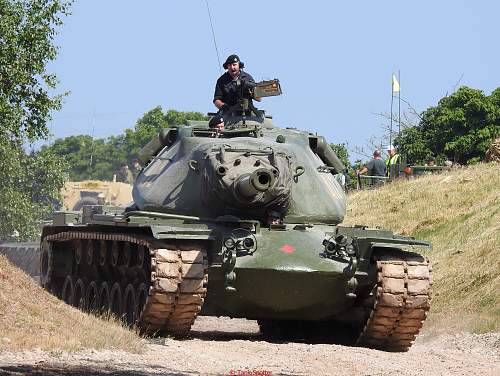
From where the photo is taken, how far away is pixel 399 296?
54.5 ft

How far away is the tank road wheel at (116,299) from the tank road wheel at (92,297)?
0.45m

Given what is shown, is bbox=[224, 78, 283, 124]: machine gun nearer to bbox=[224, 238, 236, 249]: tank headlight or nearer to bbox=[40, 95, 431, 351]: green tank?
→ bbox=[40, 95, 431, 351]: green tank

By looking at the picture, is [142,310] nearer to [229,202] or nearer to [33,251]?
[229,202]

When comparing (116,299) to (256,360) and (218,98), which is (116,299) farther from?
(256,360)

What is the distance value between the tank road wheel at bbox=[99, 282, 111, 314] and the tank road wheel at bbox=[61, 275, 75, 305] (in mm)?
1396

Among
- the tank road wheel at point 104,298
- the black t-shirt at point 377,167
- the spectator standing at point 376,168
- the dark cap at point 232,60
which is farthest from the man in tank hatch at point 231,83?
the black t-shirt at point 377,167

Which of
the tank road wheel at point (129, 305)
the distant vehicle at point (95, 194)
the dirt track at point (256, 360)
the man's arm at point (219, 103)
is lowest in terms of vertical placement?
the dirt track at point (256, 360)

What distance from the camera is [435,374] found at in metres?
14.2

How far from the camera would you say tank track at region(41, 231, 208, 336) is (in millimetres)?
16000

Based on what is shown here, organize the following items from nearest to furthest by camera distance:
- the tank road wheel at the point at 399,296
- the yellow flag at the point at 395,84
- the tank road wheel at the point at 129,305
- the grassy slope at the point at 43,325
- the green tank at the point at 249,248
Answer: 1. the grassy slope at the point at 43,325
2. the green tank at the point at 249,248
3. the tank road wheel at the point at 399,296
4. the tank road wheel at the point at 129,305
5. the yellow flag at the point at 395,84

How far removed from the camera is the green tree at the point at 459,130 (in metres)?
38.8

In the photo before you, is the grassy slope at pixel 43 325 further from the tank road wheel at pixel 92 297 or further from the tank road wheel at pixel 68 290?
the tank road wheel at pixel 68 290

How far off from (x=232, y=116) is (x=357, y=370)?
20.2 ft

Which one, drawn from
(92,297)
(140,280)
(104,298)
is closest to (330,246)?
(140,280)
